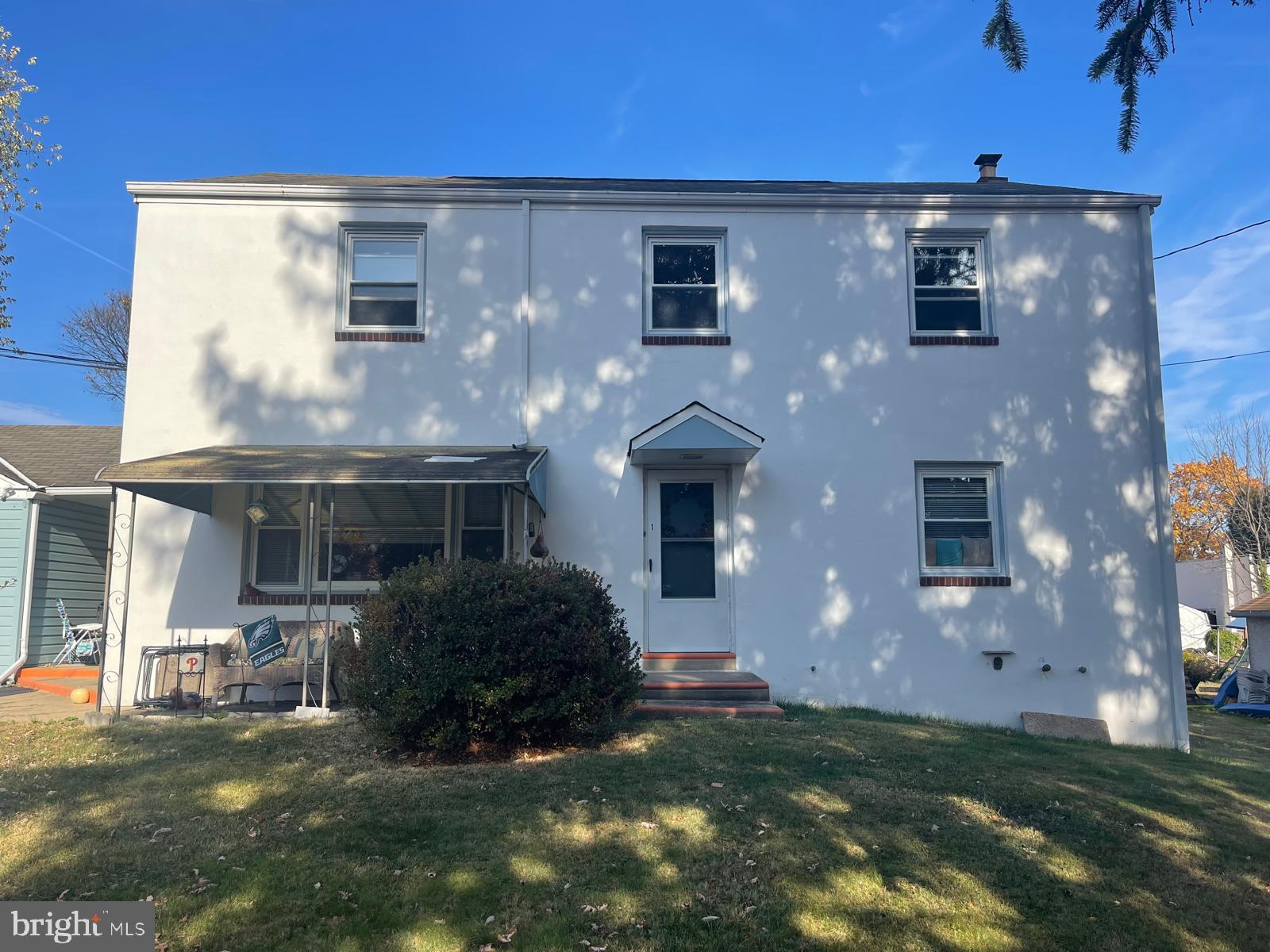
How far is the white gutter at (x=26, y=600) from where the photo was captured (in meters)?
12.8

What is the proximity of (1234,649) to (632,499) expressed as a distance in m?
20.8

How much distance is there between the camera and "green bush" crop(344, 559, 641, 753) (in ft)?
21.1

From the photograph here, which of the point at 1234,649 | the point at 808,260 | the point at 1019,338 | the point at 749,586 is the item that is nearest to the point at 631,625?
the point at 749,586

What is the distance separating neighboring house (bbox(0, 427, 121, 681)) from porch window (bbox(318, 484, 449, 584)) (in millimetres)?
5246

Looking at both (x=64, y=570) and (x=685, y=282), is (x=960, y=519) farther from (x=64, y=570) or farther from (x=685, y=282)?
(x=64, y=570)

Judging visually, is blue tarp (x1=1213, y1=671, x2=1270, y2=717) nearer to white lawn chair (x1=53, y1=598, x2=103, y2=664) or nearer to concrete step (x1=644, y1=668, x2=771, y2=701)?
concrete step (x1=644, y1=668, x2=771, y2=701)

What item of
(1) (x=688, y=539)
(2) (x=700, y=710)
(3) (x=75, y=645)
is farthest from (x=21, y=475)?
(2) (x=700, y=710)

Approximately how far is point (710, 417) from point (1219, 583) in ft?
92.3

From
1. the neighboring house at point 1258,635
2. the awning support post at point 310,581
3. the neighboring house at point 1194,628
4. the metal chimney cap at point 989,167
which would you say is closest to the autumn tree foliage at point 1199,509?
the neighboring house at point 1194,628

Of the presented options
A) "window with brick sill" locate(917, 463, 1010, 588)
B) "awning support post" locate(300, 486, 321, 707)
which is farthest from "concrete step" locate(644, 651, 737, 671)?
"awning support post" locate(300, 486, 321, 707)

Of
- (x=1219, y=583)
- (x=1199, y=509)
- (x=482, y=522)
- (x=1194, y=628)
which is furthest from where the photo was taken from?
(x=1199, y=509)

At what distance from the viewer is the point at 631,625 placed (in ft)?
32.9

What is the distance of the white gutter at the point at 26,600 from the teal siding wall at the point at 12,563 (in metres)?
0.03

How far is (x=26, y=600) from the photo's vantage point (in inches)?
514
